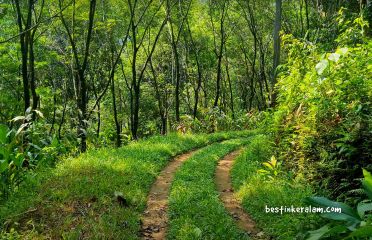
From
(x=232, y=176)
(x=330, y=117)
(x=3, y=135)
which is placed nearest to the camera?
(x=330, y=117)

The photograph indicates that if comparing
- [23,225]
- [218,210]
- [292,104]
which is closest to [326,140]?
[292,104]

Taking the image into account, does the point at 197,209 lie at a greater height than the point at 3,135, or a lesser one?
lesser

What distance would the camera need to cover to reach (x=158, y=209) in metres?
7.57

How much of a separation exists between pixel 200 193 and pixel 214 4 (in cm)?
2073

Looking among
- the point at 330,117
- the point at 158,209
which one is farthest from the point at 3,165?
the point at 330,117

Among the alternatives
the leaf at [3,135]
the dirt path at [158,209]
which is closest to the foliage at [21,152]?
the leaf at [3,135]

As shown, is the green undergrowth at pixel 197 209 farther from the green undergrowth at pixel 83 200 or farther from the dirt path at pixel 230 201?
the green undergrowth at pixel 83 200

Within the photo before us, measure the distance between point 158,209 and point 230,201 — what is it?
1560 millimetres

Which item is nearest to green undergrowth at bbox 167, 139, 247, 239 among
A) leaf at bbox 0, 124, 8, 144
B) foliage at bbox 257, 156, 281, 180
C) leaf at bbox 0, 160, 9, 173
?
foliage at bbox 257, 156, 281, 180

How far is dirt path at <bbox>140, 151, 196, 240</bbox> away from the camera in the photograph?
Answer: 657cm

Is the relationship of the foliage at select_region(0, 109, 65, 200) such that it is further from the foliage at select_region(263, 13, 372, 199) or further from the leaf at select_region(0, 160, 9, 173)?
the foliage at select_region(263, 13, 372, 199)

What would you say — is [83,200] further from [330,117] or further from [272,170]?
[330,117]

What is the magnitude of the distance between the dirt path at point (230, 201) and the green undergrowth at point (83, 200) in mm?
1722

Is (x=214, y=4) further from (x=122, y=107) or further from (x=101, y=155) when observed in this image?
(x=101, y=155)
